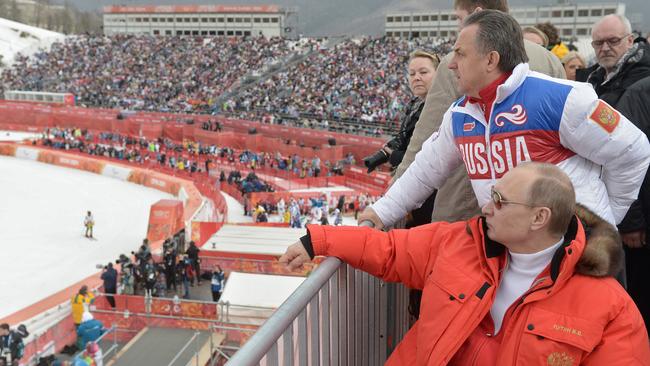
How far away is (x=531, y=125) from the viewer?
2.29 metres

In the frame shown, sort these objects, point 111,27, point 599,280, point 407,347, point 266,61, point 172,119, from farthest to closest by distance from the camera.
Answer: point 111,27, point 266,61, point 172,119, point 407,347, point 599,280

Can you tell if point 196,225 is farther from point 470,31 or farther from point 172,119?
point 172,119

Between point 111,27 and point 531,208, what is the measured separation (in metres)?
92.4

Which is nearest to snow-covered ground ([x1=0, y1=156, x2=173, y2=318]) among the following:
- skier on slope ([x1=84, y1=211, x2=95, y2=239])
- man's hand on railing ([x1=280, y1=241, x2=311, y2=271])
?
skier on slope ([x1=84, y1=211, x2=95, y2=239])

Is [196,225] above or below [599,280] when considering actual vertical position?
below

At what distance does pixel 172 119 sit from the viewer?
39594mm

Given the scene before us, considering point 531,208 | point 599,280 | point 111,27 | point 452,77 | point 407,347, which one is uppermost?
point 111,27

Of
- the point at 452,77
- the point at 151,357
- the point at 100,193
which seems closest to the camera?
the point at 452,77

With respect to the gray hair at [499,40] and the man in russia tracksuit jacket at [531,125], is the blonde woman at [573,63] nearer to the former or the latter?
the man in russia tracksuit jacket at [531,125]

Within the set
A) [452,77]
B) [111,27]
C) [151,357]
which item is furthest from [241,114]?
[111,27]

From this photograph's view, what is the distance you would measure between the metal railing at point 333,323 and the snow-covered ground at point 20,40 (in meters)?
81.3

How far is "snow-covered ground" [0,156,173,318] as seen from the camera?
609 inches

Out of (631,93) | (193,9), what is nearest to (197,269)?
(631,93)

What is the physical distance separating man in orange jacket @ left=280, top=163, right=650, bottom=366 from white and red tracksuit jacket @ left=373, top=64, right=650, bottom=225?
0.23 metres
